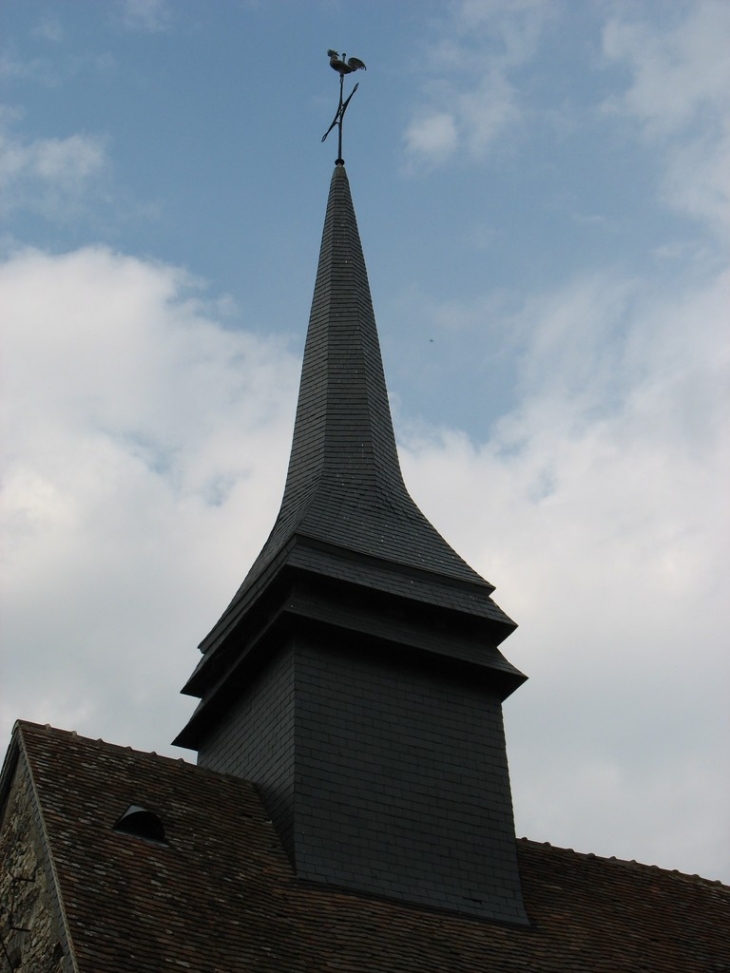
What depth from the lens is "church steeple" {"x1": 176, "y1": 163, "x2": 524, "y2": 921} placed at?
58.5 feet

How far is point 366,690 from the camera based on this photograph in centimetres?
1908

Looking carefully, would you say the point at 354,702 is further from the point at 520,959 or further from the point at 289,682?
the point at 520,959

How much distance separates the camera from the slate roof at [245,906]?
14.5 meters

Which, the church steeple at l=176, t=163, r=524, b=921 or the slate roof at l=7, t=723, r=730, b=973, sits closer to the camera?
the slate roof at l=7, t=723, r=730, b=973

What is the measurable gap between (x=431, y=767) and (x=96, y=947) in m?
6.13

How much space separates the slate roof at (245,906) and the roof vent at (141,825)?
5.0 inches

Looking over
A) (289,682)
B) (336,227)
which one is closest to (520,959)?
(289,682)

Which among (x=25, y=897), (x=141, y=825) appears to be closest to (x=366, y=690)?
(x=141, y=825)

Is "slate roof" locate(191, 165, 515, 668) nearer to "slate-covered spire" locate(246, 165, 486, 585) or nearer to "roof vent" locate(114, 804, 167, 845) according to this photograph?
"slate-covered spire" locate(246, 165, 486, 585)

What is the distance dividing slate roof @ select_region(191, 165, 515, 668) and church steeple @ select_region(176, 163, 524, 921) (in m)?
0.03

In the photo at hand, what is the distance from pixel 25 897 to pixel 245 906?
2.25 m

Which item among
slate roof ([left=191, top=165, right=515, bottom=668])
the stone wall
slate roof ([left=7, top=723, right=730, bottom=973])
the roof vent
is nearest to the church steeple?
slate roof ([left=191, top=165, right=515, bottom=668])

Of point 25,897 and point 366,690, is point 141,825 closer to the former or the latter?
point 25,897

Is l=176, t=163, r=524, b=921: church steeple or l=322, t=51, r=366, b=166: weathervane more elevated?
l=322, t=51, r=366, b=166: weathervane
